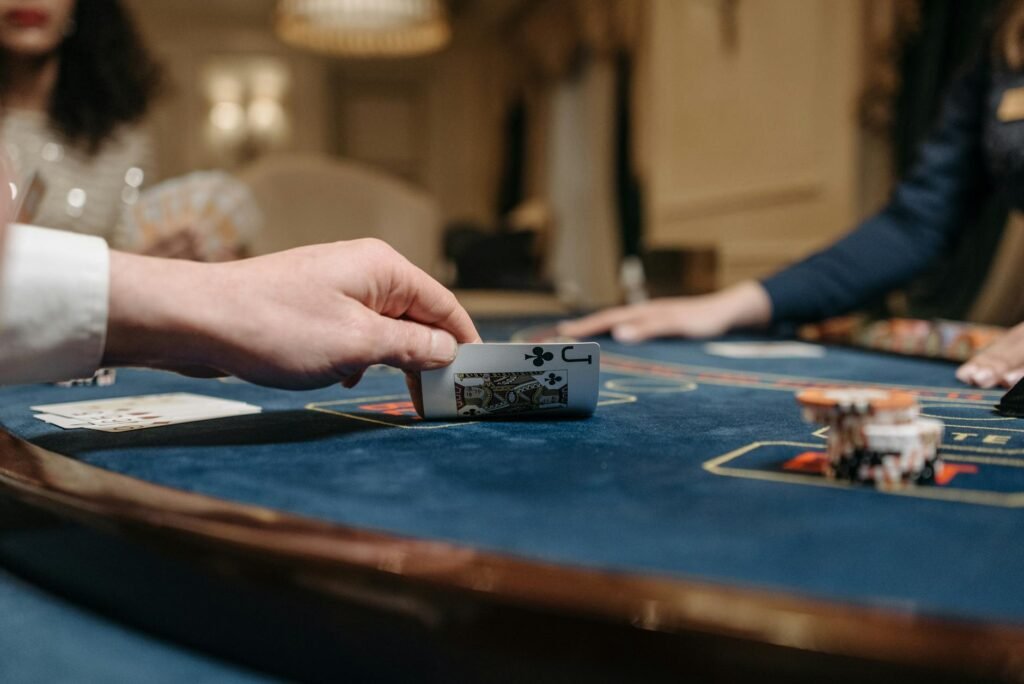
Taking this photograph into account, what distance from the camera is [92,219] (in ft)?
6.89

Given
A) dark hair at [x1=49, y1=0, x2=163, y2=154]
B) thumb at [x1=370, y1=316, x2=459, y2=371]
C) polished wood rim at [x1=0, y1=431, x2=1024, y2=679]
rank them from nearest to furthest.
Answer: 1. polished wood rim at [x1=0, y1=431, x2=1024, y2=679]
2. thumb at [x1=370, y1=316, x2=459, y2=371]
3. dark hair at [x1=49, y1=0, x2=163, y2=154]

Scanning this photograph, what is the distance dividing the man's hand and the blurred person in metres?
1.19

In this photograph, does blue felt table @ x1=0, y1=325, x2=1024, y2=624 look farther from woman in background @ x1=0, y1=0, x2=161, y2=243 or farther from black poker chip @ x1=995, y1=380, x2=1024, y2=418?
woman in background @ x1=0, y1=0, x2=161, y2=243

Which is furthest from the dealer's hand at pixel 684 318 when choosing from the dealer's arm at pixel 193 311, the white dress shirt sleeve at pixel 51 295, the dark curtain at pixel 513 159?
the dark curtain at pixel 513 159

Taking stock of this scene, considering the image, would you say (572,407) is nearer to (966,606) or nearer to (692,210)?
(966,606)

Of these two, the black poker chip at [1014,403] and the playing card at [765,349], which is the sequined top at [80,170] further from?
the black poker chip at [1014,403]

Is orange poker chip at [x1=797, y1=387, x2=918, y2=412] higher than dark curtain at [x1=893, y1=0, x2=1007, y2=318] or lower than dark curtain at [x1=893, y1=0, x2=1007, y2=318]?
lower

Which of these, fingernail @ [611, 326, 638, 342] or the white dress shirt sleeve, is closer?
the white dress shirt sleeve

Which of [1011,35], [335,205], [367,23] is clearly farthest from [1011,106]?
[367,23]

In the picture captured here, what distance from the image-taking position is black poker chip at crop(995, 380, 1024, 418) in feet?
3.35

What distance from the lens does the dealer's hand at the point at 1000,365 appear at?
128 cm

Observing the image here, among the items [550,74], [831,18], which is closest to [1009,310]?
[831,18]

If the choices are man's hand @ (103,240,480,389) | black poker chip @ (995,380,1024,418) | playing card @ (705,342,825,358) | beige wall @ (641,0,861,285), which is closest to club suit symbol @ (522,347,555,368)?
man's hand @ (103,240,480,389)

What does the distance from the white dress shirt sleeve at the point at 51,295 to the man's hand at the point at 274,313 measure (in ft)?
0.04
